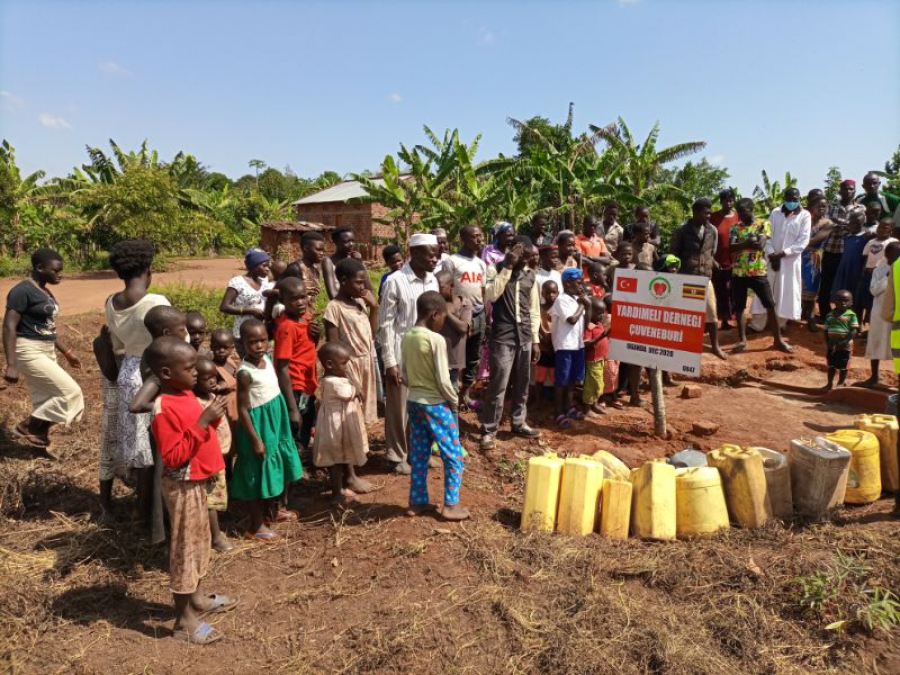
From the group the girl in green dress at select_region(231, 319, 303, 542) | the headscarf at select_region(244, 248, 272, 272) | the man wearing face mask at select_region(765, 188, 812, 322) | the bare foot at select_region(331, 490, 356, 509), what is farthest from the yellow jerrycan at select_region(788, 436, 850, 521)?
the man wearing face mask at select_region(765, 188, 812, 322)

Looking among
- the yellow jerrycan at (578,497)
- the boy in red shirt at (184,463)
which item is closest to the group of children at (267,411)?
the boy in red shirt at (184,463)

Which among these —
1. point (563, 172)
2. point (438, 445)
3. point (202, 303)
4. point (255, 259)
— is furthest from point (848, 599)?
point (563, 172)

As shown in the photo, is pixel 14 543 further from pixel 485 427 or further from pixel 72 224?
pixel 72 224

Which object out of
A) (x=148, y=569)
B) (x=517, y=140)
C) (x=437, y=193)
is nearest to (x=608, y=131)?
(x=437, y=193)

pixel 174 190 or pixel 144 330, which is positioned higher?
pixel 174 190

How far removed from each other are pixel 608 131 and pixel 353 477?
1649 cm

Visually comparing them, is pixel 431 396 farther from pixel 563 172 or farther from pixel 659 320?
pixel 563 172

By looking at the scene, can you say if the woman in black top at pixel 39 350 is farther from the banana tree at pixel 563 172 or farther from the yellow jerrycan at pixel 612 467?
the banana tree at pixel 563 172

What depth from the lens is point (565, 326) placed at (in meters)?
5.80

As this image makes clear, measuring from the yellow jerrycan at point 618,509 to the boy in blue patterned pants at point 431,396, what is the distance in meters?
0.94

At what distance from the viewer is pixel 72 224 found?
2259 cm

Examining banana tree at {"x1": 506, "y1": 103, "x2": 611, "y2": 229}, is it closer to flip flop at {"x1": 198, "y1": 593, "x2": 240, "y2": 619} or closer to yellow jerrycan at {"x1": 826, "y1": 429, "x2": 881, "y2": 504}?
yellow jerrycan at {"x1": 826, "y1": 429, "x2": 881, "y2": 504}

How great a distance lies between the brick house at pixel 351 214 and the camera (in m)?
26.2

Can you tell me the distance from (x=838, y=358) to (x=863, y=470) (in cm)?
287
